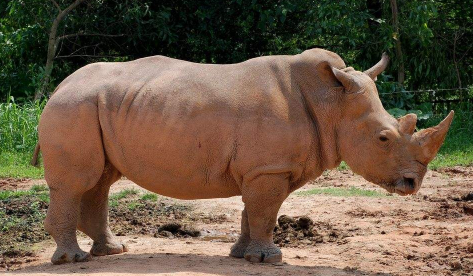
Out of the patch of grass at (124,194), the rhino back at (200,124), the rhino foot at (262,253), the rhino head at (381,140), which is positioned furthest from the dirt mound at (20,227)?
the rhino head at (381,140)

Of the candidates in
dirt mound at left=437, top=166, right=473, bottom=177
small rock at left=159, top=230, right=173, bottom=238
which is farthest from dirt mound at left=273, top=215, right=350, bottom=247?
dirt mound at left=437, top=166, right=473, bottom=177

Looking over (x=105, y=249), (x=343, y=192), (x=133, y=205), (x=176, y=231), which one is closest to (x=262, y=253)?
(x=105, y=249)

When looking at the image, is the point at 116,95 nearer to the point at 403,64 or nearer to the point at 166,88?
the point at 166,88

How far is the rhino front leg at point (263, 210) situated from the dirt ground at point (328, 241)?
0.42ft

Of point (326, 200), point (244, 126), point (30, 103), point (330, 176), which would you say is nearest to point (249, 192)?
point (244, 126)

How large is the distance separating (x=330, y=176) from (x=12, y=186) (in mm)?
4069

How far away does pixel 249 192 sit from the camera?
6941 millimetres

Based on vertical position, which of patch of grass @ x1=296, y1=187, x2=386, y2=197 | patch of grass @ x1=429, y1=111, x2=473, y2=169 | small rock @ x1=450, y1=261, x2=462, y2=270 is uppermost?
patch of grass @ x1=429, y1=111, x2=473, y2=169

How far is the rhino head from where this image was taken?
22.4 ft

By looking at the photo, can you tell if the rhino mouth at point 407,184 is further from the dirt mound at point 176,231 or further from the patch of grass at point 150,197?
the patch of grass at point 150,197

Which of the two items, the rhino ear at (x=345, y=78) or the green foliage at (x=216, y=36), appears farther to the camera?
the green foliage at (x=216, y=36)

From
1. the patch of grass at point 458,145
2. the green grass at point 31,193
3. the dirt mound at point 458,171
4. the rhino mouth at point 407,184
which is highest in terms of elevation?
the rhino mouth at point 407,184

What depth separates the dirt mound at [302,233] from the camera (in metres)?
8.24

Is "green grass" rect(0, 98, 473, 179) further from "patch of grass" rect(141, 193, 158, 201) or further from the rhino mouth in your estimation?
the rhino mouth
